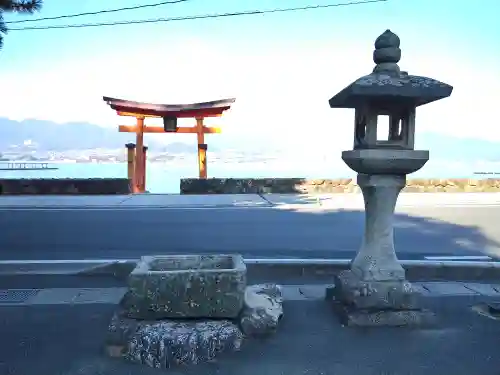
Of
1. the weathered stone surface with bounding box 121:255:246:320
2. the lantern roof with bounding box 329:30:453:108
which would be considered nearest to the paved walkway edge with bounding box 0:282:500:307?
the weathered stone surface with bounding box 121:255:246:320

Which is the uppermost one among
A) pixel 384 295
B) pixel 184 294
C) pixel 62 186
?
pixel 62 186

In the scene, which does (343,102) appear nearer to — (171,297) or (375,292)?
(375,292)

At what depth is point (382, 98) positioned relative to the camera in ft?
12.7

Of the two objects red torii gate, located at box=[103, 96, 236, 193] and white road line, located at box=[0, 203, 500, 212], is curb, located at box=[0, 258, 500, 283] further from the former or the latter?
red torii gate, located at box=[103, 96, 236, 193]

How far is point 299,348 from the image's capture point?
11.2ft

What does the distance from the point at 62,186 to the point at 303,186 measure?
8.64 meters

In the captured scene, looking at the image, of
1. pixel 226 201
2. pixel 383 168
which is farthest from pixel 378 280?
pixel 226 201

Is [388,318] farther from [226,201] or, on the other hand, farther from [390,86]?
[226,201]

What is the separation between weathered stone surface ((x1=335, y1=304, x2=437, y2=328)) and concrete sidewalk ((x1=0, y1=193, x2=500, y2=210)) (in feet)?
26.8

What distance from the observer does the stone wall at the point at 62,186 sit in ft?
48.0

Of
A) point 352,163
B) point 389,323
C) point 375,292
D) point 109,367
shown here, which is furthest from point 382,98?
point 109,367

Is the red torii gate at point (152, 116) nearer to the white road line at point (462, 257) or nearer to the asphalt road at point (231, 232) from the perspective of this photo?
the asphalt road at point (231, 232)

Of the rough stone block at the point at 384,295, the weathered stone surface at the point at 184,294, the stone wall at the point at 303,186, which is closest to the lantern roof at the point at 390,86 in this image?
the rough stone block at the point at 384,295

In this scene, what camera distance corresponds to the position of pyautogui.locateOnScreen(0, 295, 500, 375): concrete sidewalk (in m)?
3.08
